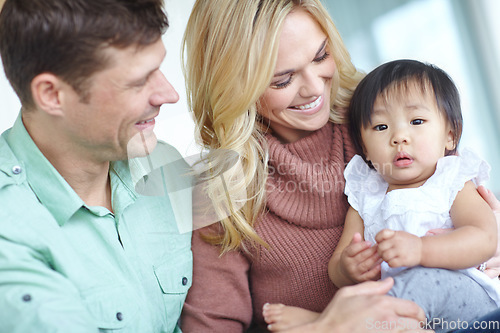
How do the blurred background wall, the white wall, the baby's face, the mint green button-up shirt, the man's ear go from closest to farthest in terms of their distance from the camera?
the mint green button-up shirt, the man's ear, the baby's face, the white wall, the blurred background wall

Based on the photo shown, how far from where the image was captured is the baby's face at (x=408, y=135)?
1384 mm

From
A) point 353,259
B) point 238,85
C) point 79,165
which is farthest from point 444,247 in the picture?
point 79,165

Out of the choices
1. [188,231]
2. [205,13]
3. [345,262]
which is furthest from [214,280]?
[205,13]

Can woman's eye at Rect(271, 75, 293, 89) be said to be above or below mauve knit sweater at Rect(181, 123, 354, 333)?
above

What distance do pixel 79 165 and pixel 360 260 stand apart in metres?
0.76

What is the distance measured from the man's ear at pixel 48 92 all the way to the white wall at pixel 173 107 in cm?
53

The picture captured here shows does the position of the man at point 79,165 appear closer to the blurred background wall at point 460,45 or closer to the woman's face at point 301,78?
the woman's face at point 301,78

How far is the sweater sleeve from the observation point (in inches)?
58.8

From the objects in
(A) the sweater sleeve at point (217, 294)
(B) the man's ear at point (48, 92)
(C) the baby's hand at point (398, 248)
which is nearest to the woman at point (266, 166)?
(A) the sweater sleeve at point (217, 294)

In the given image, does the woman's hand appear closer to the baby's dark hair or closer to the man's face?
the baby's dark hair

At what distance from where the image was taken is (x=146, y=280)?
142 centimetres

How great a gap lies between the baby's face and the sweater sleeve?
0.51 metres

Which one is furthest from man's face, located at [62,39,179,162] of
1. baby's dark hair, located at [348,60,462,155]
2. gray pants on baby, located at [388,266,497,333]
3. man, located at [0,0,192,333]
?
gray pants on baby, located at [388,266,497,333]

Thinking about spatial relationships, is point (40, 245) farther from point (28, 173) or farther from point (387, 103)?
point (387, 103)
